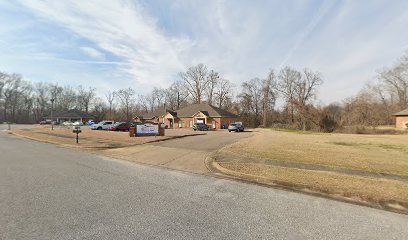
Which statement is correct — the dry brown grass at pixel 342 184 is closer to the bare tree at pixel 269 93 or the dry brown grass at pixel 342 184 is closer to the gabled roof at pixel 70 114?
the bare tree at pixel 269 93

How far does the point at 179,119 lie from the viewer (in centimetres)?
5472

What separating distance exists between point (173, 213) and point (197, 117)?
46.6 metres

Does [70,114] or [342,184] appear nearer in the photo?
[342,184]

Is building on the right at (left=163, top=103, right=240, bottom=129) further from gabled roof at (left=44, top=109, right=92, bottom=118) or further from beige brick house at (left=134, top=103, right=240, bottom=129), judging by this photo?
gabled roof at (left=44, top=109, right=92, bottom=118)

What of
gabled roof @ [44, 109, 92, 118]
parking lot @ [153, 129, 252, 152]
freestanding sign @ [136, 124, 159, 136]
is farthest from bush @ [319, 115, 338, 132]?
gabled roof @ [44, 109, 92, 118]

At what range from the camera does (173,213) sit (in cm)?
498

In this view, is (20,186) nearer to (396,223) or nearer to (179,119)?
(396,223)

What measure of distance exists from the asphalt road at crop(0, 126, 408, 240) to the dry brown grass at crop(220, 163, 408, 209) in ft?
2.15

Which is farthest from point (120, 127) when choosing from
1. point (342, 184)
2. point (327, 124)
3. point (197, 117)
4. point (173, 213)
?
point (342, 184)

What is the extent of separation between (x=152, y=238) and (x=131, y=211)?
1387 millimetres

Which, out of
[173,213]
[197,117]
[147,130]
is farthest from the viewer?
[197,117]

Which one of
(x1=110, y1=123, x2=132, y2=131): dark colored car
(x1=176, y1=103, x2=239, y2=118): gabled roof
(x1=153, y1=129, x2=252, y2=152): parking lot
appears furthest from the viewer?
(x1=176, y1=103, x2=239, y2=118): gabled roof

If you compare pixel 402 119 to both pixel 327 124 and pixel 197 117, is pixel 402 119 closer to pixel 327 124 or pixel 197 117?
pixel 327 124

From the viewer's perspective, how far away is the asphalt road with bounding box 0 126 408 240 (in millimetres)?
4094
